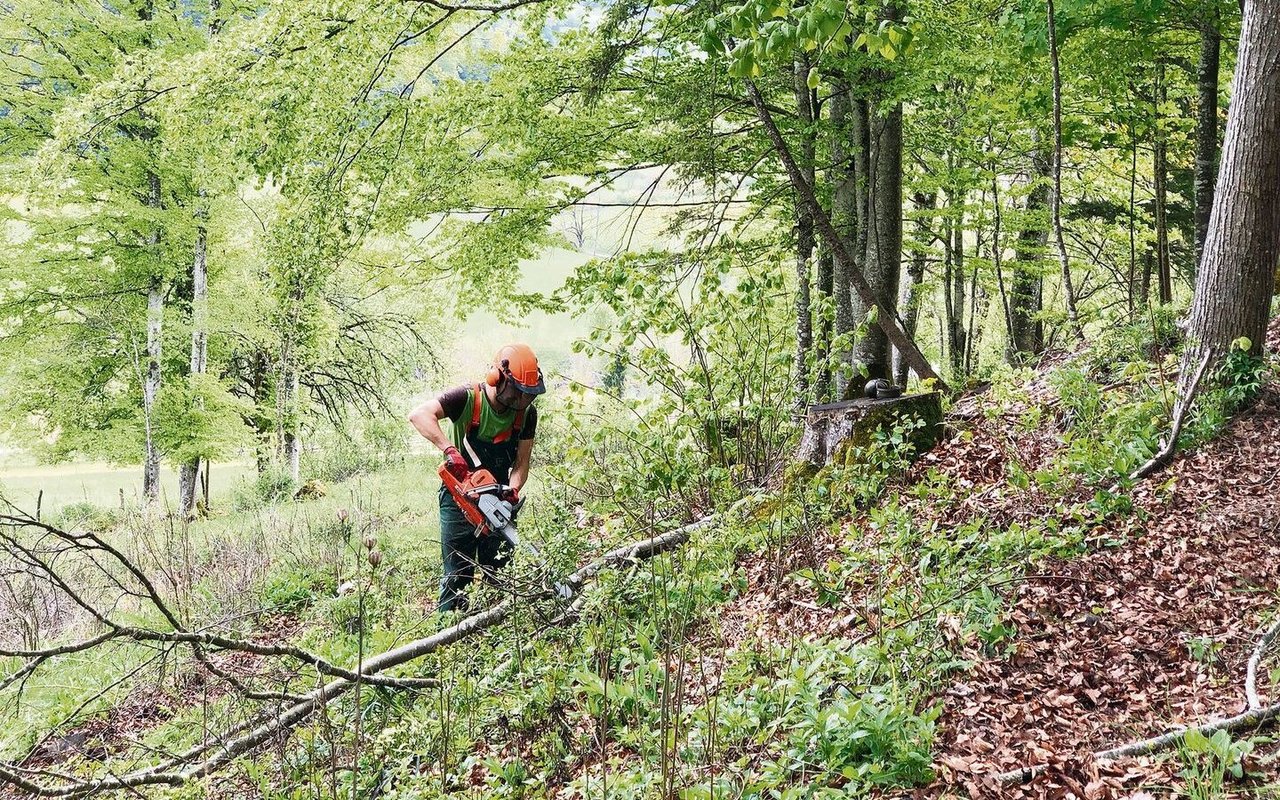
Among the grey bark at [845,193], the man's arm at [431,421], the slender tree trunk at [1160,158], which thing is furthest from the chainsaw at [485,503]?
the slender tree trunk at [1160,158]

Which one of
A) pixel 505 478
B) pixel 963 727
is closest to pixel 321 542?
pixel 505 478

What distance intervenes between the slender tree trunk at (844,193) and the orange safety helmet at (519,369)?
409cm

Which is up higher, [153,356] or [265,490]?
[153,356]

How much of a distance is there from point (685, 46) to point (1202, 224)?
532cm

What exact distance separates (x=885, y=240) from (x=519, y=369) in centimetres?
404

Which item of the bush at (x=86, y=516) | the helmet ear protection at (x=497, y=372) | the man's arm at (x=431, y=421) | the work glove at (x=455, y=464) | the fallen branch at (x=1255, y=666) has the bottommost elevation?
the bush at (x=86, y=516)

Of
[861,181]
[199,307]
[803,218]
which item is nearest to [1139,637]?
[861,181]

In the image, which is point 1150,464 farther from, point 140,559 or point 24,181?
point 24,181

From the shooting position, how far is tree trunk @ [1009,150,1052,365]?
36.1 feet

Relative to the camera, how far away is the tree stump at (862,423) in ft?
18.6

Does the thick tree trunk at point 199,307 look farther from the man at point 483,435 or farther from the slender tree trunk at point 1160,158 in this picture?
the slender tree trunk at point 1160,158

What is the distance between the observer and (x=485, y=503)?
17.2ft

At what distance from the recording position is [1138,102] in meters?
9.10

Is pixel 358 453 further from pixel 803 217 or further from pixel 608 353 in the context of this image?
pixel 608 353
